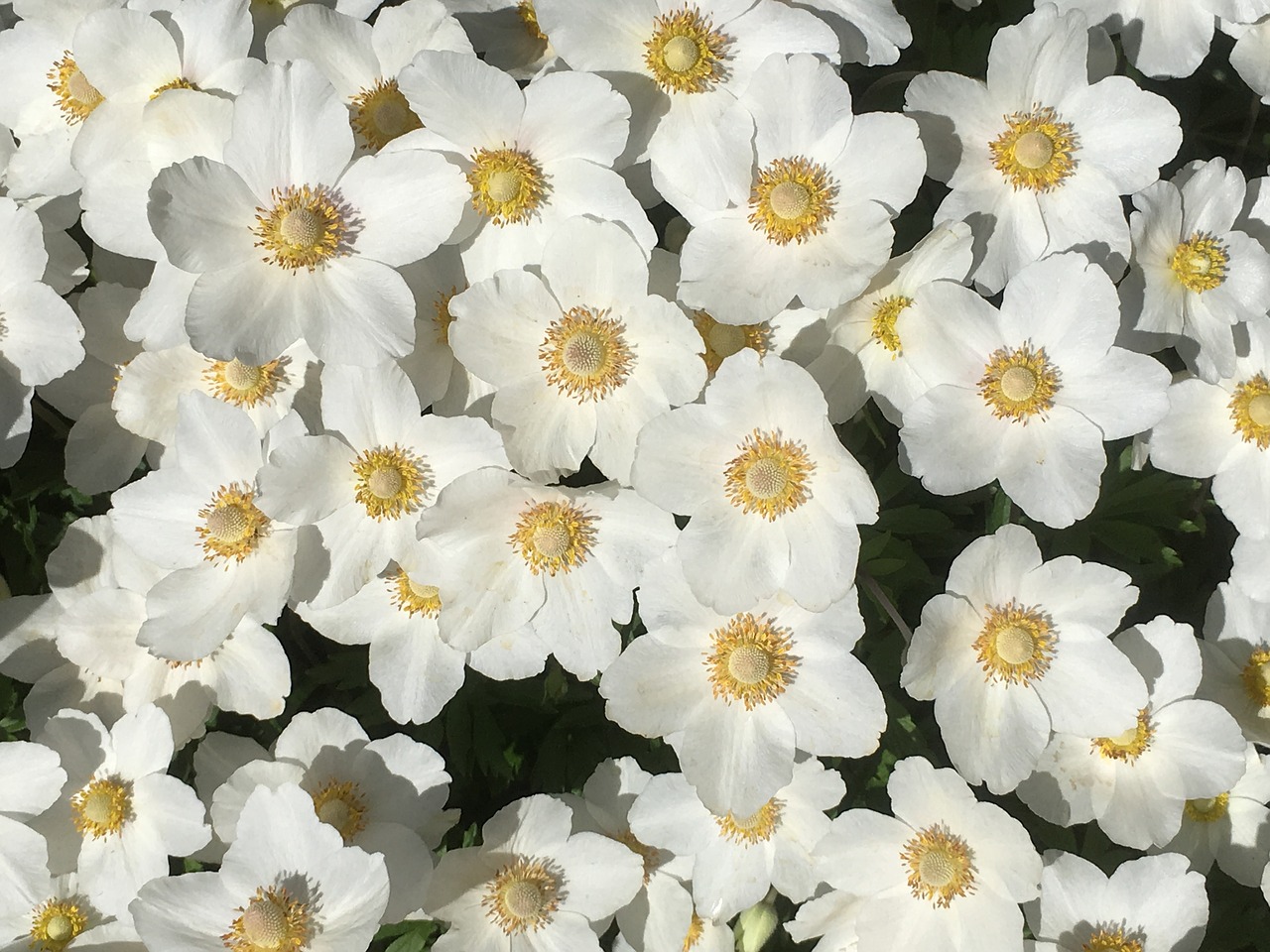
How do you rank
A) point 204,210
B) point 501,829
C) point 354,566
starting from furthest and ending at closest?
point 501,829 < point 354,566 < point 204,210

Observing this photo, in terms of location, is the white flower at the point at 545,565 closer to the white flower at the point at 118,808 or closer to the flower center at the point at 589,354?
the flower center at the point at 589,354

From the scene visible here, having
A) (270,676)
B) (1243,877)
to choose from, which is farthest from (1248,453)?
(270,676)

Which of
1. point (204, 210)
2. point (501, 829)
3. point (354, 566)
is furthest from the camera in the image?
point (501, 829)

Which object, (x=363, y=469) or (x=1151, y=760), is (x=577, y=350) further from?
(x=1151, y=760)

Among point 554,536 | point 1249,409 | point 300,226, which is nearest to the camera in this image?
point 300,226

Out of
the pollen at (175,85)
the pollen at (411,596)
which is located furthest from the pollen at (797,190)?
the pollen at (175,85)

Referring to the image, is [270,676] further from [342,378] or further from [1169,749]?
[1169,749]

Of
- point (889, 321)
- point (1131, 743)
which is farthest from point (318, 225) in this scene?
point (1131, 743)

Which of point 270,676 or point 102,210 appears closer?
point 102,210
